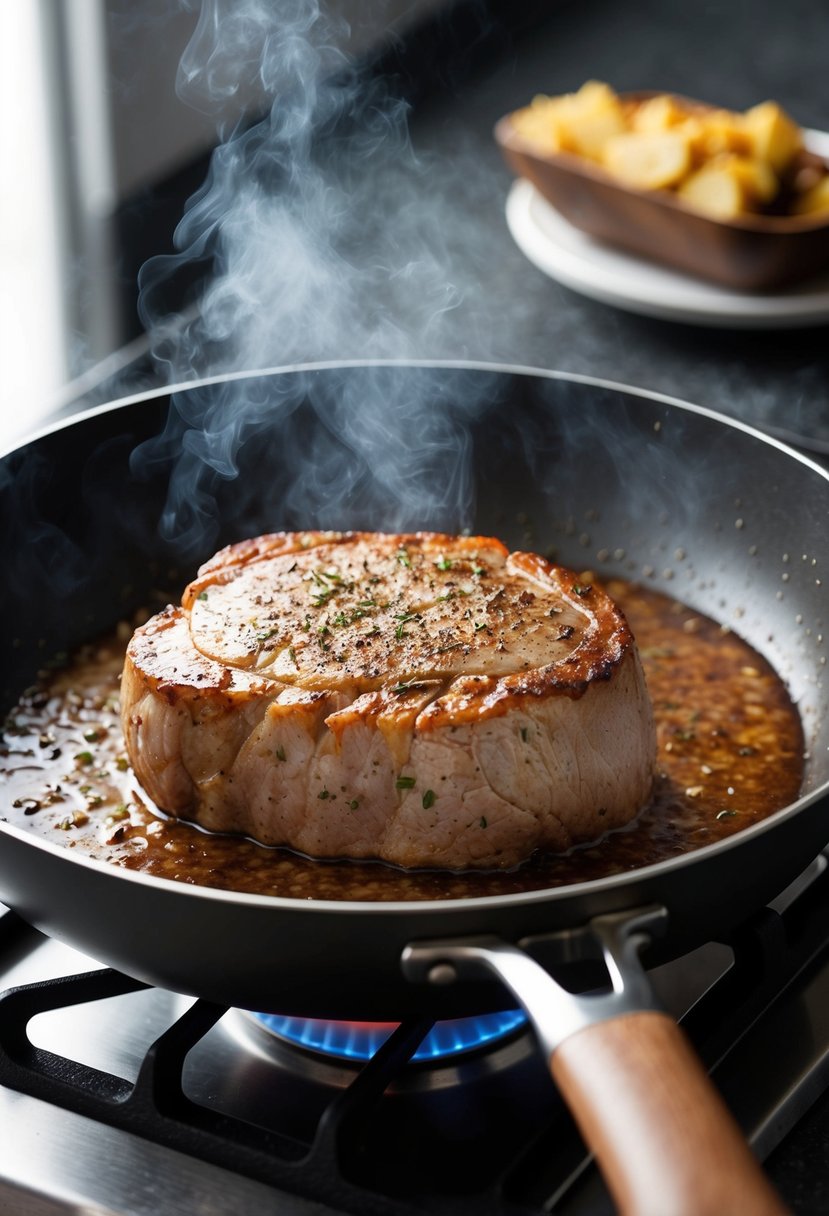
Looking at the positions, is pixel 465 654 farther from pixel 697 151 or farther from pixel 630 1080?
pixel 697 151

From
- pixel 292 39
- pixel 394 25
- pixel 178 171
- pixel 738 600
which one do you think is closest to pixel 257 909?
pixel 738 600

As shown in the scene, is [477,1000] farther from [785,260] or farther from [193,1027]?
[785,260]

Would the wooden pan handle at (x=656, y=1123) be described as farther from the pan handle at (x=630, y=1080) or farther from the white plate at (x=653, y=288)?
the white plate at (x=653, y=288)

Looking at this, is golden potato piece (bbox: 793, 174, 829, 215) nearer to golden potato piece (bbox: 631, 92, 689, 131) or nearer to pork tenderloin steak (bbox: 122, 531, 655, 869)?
golden potato piece (bbox: 631, 92, 689, 131)

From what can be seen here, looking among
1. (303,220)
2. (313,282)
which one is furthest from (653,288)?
(303,220)

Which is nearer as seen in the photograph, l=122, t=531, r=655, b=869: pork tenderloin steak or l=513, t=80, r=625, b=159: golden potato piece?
l=122, t=531, r=655, b=869: pork tenderloin steak

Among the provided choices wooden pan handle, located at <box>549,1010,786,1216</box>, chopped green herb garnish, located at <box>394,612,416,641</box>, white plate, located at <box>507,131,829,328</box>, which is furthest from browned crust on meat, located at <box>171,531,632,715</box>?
white plate, located at <box>507,131,829,328</box>
